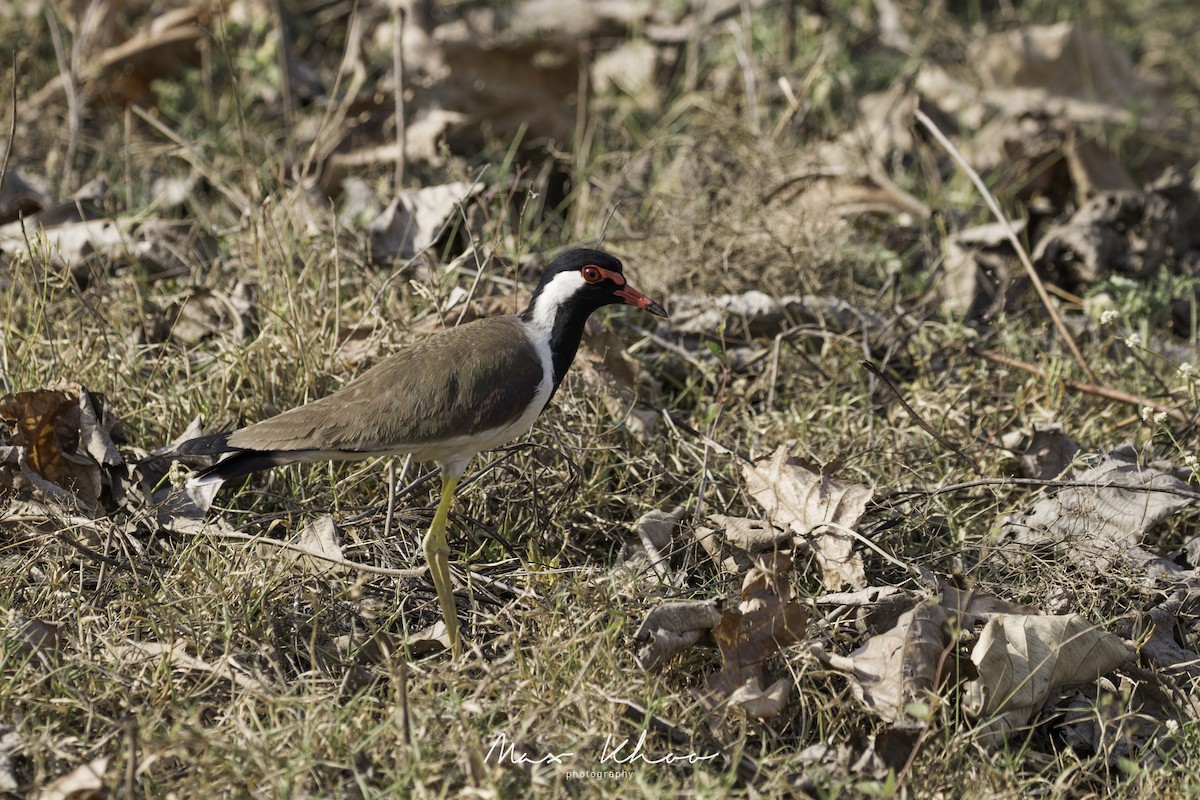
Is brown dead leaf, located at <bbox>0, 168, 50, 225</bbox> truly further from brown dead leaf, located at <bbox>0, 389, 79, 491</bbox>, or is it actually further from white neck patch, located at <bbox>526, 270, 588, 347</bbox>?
white neck patch, located at <bbox>526, 270, 588, 347</bbox>

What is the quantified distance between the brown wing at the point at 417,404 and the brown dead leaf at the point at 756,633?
2.94 feet

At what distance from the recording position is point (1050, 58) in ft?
23.1

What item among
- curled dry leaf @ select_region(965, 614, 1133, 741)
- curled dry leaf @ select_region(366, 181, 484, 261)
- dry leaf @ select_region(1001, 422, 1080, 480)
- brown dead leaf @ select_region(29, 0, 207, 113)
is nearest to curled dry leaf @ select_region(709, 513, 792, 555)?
curled dry leaf @ select_region(965, 614, 1133, 741)

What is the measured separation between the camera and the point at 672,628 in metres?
3.59

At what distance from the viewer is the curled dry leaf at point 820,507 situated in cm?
389

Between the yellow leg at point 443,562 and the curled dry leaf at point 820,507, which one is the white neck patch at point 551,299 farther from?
the curled dry leaf at point 820,507

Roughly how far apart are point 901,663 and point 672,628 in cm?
64

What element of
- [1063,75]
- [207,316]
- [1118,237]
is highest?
[1063,75]

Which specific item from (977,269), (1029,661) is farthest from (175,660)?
(977,269)

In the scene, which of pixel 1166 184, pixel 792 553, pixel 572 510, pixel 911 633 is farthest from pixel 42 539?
pixel 1166 184

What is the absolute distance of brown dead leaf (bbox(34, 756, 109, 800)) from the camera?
9.82 ft

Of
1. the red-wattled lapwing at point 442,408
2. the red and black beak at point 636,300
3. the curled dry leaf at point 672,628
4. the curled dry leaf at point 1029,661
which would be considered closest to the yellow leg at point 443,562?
the red-wattled lapwing at point 442,408

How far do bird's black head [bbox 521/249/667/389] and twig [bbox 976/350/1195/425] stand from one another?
1645 mm

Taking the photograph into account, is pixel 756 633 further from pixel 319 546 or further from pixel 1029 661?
pixel 319 546
